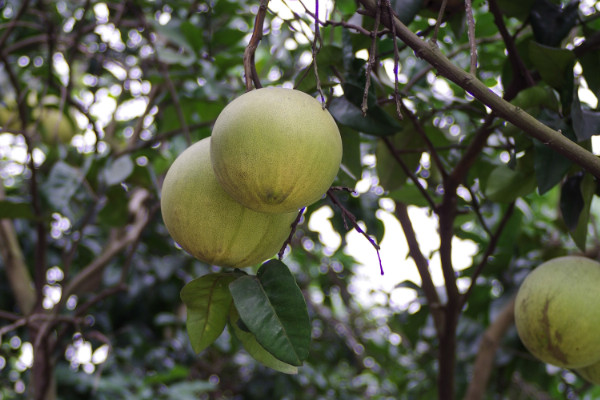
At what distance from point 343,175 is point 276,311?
45 centimetres

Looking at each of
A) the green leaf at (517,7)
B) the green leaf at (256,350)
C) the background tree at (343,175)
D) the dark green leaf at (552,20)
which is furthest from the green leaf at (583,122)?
the green leaf at (256,350)

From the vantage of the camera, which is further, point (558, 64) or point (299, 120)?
point (558, 64)

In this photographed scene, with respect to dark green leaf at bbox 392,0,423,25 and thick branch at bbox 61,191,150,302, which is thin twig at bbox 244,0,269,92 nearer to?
dark green leaf at bbox 392,0,423,25

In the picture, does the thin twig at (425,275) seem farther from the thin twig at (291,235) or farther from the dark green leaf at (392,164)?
the thin twig at (291,235)

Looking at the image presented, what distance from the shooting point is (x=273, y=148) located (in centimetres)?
82

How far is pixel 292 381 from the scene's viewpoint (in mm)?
3275

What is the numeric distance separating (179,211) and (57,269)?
8.47 ft

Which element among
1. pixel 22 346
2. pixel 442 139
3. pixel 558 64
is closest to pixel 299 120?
pixel 558 64

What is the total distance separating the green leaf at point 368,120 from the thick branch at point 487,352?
95cm

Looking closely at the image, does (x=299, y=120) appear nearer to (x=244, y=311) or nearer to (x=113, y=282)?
(x=244, y=311)

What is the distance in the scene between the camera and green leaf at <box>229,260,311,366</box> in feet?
2.73

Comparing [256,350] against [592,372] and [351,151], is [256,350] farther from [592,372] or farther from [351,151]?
[592,372]

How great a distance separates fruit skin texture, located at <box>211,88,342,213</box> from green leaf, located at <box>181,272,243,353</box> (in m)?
0.19

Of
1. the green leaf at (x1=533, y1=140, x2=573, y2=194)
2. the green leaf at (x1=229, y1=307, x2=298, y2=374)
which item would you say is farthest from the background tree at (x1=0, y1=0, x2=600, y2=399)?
the green leaf at (x1=229, y1=307, x2=298, y2=374)
